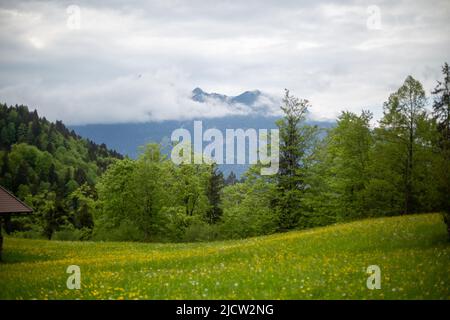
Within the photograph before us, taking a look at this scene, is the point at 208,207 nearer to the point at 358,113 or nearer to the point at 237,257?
the point at 358,113

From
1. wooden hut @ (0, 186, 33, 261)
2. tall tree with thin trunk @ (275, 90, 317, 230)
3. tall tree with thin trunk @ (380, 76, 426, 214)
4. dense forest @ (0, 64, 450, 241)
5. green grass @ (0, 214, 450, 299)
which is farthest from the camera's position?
tall tree with thin trunk @ (275, 90, 317, 230)

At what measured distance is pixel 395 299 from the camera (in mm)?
11352

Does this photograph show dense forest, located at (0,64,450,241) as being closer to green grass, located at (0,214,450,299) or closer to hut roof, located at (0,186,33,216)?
green grass, located at (0,214,450,299)

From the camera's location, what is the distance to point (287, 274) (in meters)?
14.9

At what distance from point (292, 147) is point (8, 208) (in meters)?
29.3

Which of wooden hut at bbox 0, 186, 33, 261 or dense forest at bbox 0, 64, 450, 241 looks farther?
dense forest at bbox 0, 64, 450, 241

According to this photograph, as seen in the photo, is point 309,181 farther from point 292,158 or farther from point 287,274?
point 287,274

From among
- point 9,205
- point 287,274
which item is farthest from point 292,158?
point 287,274

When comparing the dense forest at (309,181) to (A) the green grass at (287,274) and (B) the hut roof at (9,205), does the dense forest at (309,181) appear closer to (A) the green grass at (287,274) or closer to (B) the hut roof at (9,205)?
(A) the green grass at (287,274)

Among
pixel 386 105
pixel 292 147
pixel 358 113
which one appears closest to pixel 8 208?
pixel 292 147

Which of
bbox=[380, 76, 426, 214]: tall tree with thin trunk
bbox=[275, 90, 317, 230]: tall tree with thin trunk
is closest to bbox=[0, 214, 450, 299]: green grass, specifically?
bbox=[380, 76, 426, 214]: tall tree with thin trunk

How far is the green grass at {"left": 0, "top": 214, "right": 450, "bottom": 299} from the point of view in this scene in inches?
489

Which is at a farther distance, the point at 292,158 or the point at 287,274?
the point at 292,158

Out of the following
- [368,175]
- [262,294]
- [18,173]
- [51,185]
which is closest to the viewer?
[262,294]
